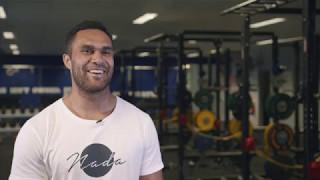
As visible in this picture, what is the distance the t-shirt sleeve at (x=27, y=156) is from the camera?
3.61 ft

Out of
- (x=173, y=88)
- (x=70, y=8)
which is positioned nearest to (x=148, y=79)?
(x=173, y=88)

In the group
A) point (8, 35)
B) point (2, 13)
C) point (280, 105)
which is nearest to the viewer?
point (280, 105)

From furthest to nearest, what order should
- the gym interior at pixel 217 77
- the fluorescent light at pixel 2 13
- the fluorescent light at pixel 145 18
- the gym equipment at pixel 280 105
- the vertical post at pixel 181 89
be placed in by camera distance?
the fluorescent light at pixel 145 18, the fluorescent light at pixel 2 13, the vertical post at pixel 181 89, the gym equipment at pixel 280 105, the gym interior at pixel 217 77

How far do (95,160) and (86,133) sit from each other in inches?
2.9

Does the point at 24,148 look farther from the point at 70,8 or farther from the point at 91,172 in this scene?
the point at 70,8

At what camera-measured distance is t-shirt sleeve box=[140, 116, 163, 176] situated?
119 centimetres

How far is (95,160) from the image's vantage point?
110 centimetres

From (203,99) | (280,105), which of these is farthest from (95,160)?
(203,99)

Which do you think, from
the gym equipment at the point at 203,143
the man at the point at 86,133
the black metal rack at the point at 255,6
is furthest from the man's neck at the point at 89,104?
the gym equipment at the point at 203,143

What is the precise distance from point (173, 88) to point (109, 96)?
1032 centimetres

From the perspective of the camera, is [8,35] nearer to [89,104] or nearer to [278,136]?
[278,136]

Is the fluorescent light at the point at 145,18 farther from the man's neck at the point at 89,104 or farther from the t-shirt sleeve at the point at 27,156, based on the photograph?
the t-shirt sleeve at the point at 27,156

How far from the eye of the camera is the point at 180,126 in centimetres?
514

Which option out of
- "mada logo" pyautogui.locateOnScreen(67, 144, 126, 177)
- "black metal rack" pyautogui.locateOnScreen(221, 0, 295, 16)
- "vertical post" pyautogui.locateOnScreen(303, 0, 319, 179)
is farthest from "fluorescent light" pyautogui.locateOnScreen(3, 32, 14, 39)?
"mada logo" pyautogui.locateOnScreen(67, 144, 126, 177)
